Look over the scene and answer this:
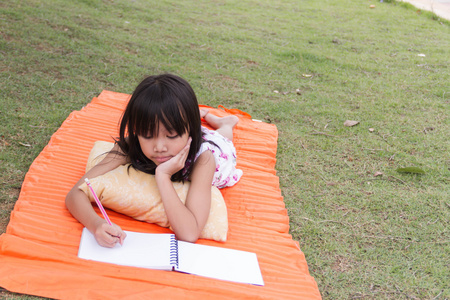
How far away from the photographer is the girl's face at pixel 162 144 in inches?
98.8

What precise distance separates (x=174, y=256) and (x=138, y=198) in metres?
0.51

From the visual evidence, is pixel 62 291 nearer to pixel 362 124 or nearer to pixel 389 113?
pixel 362 124

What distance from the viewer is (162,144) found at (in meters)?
2.53

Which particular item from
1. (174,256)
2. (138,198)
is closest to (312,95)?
(138,198)

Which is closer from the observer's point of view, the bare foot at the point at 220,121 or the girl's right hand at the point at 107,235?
the girl's right hand at the point at 107,235

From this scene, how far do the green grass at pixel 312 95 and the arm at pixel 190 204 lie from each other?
2.59 feet

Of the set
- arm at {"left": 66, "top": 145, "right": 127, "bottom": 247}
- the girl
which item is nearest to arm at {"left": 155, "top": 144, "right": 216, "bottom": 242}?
the girl

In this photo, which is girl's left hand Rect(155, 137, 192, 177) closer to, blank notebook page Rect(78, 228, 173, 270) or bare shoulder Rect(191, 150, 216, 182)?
bare shoulder Rect(191, 150, 216, 182)

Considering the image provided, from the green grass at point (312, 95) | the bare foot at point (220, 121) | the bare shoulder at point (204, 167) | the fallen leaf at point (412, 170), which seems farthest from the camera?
the bare foot at point (220, 121)

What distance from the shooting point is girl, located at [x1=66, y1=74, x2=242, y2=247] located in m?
2.47

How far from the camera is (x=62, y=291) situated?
2090 millimetres

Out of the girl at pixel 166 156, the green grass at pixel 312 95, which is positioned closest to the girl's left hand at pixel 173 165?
the girl at pixel 166 156

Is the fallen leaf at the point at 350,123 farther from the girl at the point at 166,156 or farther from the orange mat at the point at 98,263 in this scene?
the girl at the point at 166,156

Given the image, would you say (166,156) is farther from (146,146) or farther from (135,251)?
(135,251)
